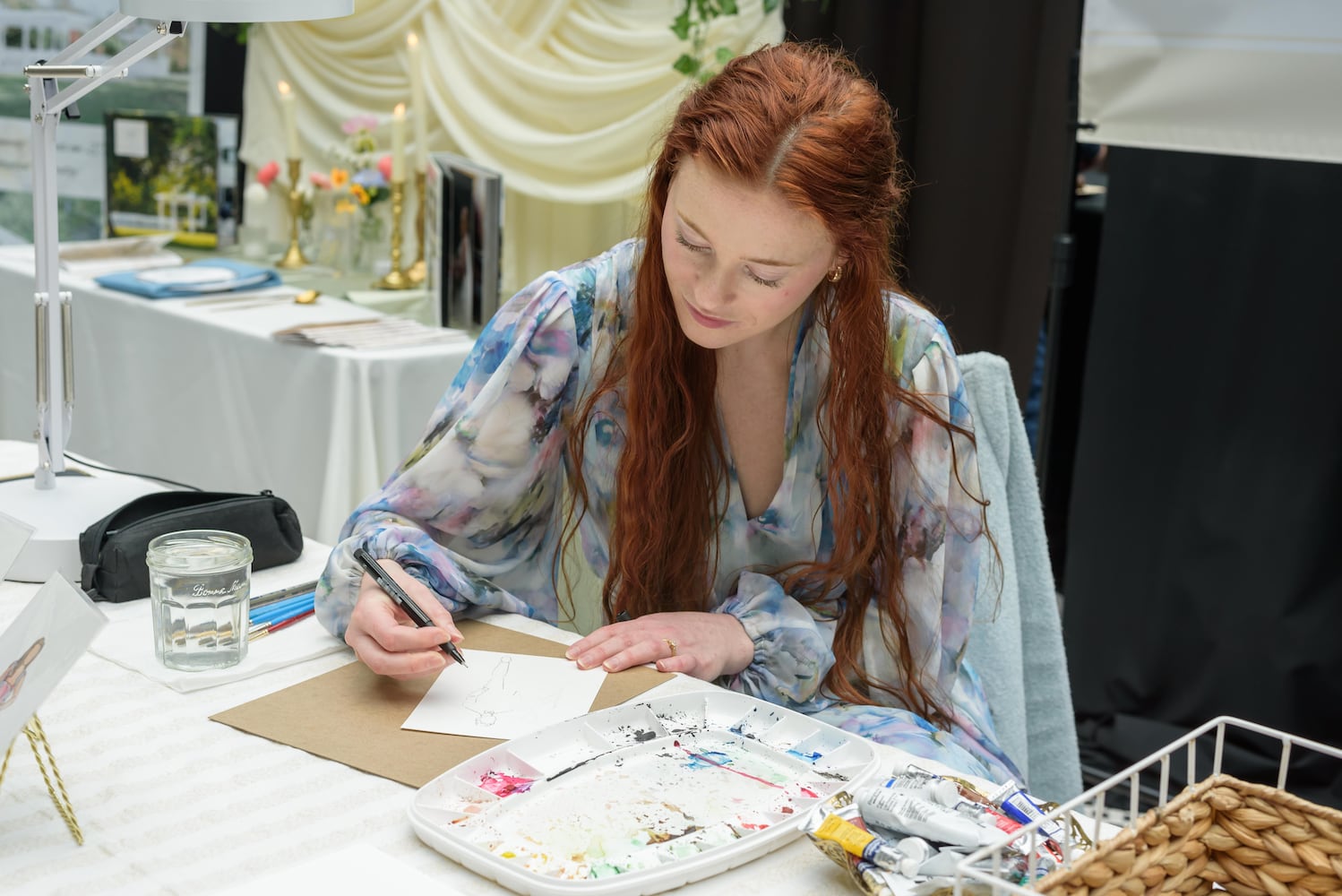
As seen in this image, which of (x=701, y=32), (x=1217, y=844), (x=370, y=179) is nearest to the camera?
(x=1217, y=844)

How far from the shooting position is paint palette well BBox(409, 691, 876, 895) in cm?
83

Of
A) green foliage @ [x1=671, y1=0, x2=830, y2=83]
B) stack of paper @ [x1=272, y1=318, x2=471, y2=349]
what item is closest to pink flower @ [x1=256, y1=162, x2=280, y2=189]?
stack of paper @ [x1=272, y1=318, x2=471, y2=349]

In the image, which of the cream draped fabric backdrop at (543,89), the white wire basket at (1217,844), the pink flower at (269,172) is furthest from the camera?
the pink flower at (269,172)

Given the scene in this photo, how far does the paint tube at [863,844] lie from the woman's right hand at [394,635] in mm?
377

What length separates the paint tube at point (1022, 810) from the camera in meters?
0.85

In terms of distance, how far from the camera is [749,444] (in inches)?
56.9

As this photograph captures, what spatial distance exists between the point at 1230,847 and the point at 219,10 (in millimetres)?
1103

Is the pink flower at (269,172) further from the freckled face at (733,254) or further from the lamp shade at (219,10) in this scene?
the freckled face at (733,254)

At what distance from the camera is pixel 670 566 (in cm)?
141

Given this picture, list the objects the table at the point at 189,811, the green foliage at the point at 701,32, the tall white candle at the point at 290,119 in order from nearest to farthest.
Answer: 1. the table at the point at 189,811
2. the green foliage at the point at 701,32
3. the tall white candle at the point at 290,119

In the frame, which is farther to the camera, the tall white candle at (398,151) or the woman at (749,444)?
the tall white candle at (398,151)

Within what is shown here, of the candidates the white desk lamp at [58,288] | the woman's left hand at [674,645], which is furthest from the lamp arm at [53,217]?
the woman's left hand at [674,645]

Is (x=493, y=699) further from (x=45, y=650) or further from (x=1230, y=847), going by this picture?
(x=1230, y=847)

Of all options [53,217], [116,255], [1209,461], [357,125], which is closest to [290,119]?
[357,125]
